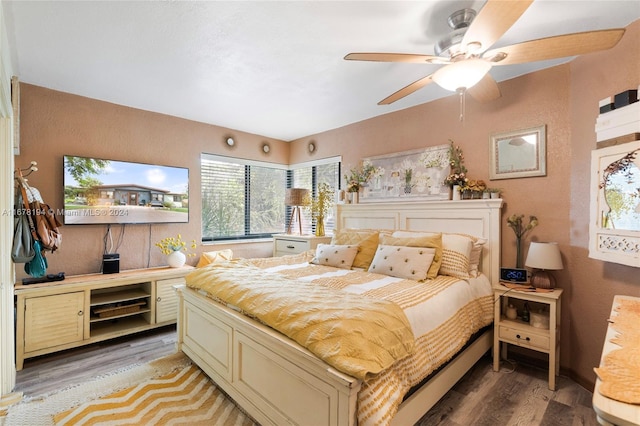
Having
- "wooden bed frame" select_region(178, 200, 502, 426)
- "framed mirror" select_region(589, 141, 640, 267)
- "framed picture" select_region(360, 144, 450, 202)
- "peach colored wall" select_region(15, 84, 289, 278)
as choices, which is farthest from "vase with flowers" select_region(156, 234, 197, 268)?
"framed mirror" select_region(589, 141, 640, 267)

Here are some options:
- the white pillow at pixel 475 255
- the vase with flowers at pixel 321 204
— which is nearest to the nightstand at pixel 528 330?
the white pillow at pixel 475 255

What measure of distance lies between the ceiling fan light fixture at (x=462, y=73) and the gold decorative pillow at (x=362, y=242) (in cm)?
168

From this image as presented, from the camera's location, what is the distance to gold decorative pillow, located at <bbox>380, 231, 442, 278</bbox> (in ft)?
8.00

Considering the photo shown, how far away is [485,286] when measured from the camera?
8.31 ft

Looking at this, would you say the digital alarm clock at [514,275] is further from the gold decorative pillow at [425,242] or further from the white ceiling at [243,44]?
the white ceiling at [243,44]

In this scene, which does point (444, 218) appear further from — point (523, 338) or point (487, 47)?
point (487, 47)

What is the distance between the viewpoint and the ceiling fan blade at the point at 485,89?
1916 millimetres

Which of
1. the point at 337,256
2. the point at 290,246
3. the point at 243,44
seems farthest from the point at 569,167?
the point at 290,246

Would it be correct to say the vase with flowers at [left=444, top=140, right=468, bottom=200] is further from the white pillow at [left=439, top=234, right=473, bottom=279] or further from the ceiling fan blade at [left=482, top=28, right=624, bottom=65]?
the ceiling fan blade at [left=482, top=28, right=624, bottom=65]

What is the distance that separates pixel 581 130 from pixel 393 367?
236 centimetres

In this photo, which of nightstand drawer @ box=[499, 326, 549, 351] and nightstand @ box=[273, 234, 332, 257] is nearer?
nightstand drawer @ box=[499, 326, 549, 351]

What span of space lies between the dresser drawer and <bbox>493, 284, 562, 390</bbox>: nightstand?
7.42ft

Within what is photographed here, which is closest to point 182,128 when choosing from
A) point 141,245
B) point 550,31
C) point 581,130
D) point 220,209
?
point 220,209

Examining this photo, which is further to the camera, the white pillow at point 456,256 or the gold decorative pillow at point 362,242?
the gold decorative pillow at point 362,242
